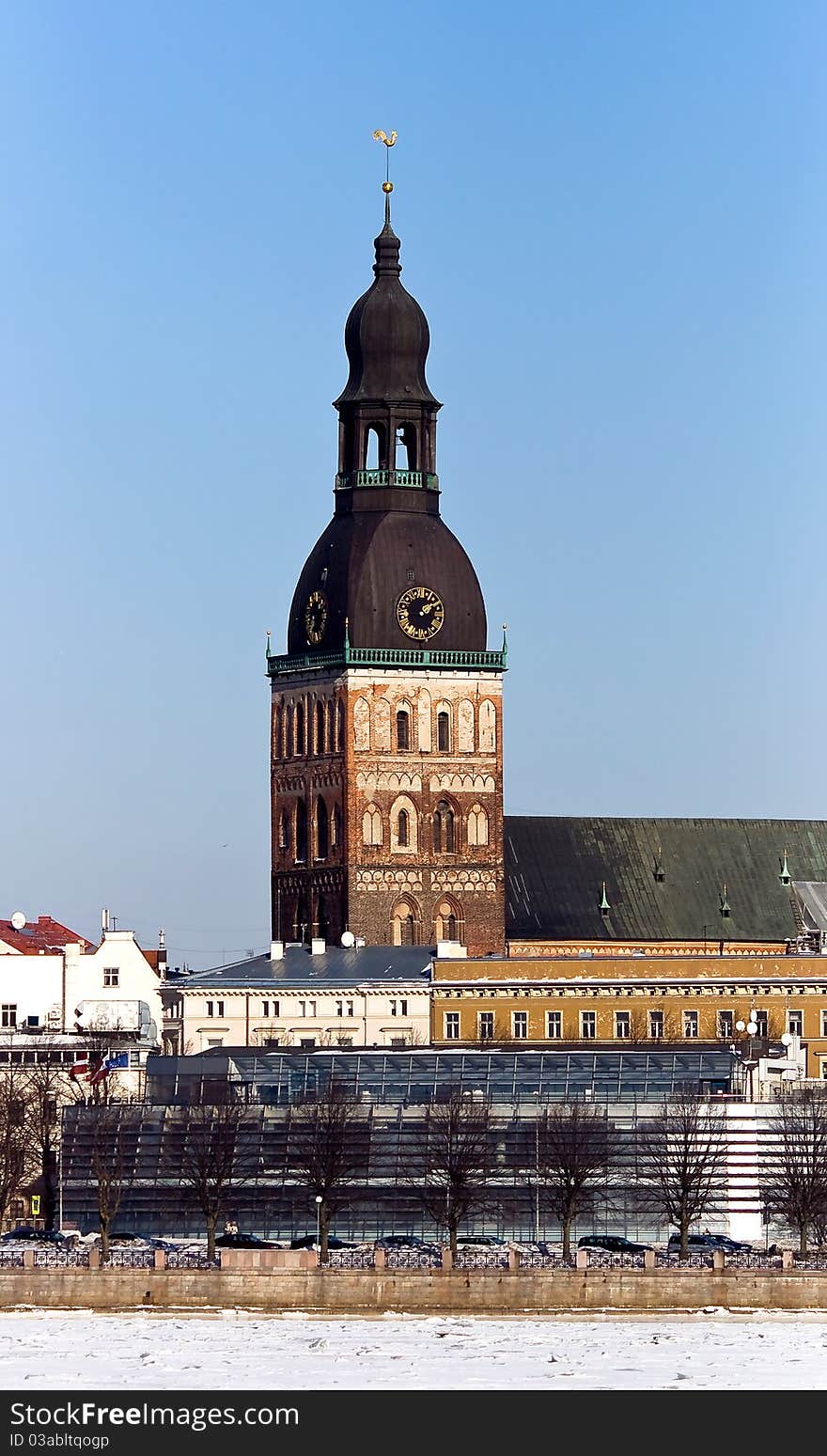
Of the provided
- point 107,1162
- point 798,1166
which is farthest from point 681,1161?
point 107,1162

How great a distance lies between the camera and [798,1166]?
6516 inches

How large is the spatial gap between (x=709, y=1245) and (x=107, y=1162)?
55.7 feet

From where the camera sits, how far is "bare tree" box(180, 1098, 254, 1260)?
163500mm

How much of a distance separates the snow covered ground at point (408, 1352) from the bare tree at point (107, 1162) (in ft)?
37.4

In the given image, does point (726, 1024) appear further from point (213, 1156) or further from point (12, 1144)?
point (213, 1156)

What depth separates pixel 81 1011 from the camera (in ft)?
655

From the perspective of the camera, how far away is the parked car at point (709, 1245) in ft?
530

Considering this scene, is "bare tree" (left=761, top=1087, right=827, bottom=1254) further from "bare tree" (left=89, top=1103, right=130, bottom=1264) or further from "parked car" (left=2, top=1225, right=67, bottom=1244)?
"parked car" (left=2, top=1225, right=67, bottom=1244)

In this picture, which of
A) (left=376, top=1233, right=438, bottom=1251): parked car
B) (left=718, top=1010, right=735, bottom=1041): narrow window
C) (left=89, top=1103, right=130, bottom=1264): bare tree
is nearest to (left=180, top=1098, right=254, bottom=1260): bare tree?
(left=89, top=1103, right=130, bottom=1264): bare tree

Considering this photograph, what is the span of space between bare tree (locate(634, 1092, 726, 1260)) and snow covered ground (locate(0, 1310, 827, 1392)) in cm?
1145

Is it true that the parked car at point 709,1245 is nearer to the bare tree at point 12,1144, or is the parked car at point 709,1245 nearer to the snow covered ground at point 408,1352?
the snow covered ground at point 408,1352

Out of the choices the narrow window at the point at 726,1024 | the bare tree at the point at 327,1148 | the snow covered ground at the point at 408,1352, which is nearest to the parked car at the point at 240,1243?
the bare tree at the point at 327,1148
